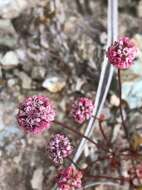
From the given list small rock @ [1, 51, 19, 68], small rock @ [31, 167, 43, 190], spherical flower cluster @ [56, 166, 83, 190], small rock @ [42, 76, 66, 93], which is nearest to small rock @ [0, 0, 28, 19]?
small rock @ [1, 51, 19, 68]

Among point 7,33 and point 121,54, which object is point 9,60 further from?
point 121,54

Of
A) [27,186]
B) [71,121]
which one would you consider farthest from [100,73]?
[27,186]

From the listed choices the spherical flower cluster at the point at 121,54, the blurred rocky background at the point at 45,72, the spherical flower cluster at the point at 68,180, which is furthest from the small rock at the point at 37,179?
the spherical flower cluster at the point at 121,54

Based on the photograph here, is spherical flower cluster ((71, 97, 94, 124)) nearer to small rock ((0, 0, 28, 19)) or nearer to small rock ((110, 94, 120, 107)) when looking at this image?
small rock ((110, 94, 120, 107))

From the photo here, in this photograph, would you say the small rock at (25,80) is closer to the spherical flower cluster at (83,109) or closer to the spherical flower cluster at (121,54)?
the spherical flower cluster at (83,109)

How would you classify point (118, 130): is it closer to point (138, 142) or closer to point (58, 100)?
point (138, 142)

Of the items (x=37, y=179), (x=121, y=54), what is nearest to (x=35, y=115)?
(x=121, y=54)
